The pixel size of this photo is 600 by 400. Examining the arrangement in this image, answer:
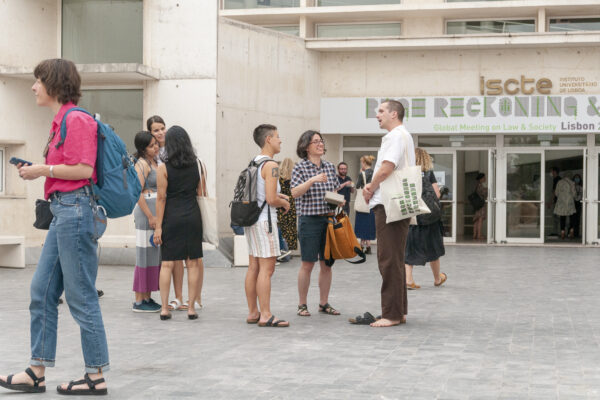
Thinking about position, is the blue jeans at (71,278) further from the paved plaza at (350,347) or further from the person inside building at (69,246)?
the paved plaza at (350,347)

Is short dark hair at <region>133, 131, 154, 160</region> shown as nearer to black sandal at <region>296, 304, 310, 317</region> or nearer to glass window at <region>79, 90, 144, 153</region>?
black sandal at <region>296, 304, 310, 317</region>

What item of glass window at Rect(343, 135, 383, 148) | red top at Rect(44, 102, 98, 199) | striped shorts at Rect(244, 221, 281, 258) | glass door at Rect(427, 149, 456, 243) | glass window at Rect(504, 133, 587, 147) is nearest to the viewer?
red top at Rect(44, 102, 98, 199)

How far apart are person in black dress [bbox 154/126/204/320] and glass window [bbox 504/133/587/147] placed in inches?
529

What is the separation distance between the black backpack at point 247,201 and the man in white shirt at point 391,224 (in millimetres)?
1039

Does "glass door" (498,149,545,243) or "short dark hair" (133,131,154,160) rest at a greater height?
"short dark hair" (133,131,154,160)

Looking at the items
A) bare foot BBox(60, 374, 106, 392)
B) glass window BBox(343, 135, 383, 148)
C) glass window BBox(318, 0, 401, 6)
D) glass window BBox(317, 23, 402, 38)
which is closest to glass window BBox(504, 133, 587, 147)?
glass window BBox(343, 135, 383, 148)

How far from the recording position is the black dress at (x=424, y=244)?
36.6 feet

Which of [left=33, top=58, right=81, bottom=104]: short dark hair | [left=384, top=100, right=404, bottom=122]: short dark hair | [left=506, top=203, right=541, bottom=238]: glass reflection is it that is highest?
[left=384, top=100, right=404, bottom=122]: short dark hair

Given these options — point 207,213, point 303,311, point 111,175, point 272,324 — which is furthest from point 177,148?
point 111,175

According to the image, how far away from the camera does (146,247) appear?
360 inches

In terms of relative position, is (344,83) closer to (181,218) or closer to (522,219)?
(522,219)

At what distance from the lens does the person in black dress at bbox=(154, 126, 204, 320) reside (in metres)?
8.41

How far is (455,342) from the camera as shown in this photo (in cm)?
715

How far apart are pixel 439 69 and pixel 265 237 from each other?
13.1 m
